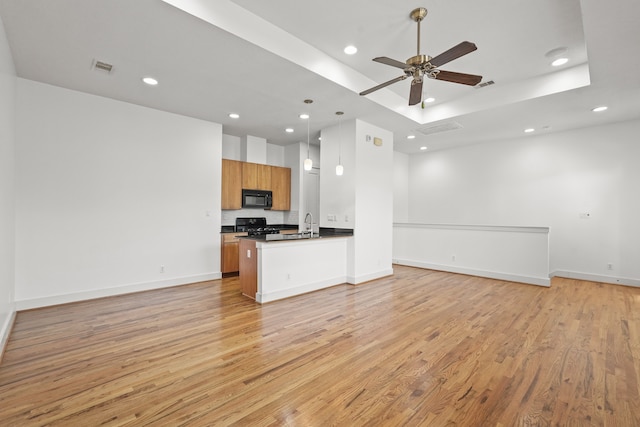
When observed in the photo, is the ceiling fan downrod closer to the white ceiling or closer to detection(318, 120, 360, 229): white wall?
the white ceiling

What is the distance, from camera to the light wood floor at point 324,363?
1.91 metres

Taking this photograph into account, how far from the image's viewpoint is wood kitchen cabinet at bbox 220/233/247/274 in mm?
5809

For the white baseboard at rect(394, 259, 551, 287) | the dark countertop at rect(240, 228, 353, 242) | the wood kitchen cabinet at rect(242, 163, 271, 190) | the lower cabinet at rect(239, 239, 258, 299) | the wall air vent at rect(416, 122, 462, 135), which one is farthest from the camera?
the wood kitchen cabinet at rect(242, 163, 271, 190)

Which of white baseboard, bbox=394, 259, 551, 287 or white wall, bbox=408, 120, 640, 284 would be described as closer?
white baseboard, bbox=394, 259, 551, 287

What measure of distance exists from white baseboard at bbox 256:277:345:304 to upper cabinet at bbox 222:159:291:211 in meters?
2.61

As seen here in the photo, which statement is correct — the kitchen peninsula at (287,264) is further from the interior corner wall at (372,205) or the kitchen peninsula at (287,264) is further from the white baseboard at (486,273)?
the white baseboard at (486,273)

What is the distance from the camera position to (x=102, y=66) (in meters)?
3.49

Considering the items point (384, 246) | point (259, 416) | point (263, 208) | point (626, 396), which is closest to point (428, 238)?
point (384, 246)

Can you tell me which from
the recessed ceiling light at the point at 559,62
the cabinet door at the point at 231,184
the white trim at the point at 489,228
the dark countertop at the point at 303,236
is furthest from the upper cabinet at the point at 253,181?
the recessed ceiling light at the point at 559,62

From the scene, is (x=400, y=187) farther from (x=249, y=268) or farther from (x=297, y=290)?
(x=249, y=268)

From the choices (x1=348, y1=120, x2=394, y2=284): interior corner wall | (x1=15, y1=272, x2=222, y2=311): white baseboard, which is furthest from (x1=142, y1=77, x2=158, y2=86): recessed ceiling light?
(x1=348, y1=120, x2=394, y2=284): interior corner wall

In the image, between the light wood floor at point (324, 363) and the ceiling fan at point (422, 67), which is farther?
the ceiling fan at point (422, 67)

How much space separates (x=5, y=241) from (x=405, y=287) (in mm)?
5378

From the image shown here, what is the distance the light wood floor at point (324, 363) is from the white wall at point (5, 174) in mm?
374
